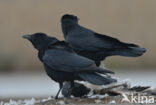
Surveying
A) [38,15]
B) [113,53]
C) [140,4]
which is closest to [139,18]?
[140,4]

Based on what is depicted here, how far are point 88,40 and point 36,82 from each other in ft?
26.7

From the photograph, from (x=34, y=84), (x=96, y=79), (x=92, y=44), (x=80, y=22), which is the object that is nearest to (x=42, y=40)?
(x=92, y=44)

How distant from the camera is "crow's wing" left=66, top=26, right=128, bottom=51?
30.1ft

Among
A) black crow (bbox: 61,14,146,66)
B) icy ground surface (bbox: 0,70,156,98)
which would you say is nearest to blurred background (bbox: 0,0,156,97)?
icy ground surface (bbox: 0,70,156,98)

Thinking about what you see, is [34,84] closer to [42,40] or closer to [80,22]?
[80,22]

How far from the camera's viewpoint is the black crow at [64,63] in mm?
8328

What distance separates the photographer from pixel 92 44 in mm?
9328

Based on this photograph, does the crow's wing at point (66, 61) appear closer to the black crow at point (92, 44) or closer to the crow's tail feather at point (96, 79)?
the crow's tail feather at point (96, 79)

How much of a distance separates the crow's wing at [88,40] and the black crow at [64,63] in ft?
2.01

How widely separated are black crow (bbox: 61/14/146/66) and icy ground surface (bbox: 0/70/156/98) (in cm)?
456

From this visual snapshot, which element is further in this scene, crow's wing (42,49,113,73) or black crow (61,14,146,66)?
black crow (61,14,146,66)

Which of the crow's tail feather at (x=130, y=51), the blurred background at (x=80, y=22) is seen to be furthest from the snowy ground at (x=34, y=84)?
the crow's tail feather at (x=130, y=51)

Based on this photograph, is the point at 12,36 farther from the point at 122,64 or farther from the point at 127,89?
the point at 127,89

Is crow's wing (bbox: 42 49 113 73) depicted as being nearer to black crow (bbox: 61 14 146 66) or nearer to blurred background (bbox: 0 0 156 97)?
black crow (bbox: 61 14 146 66)
